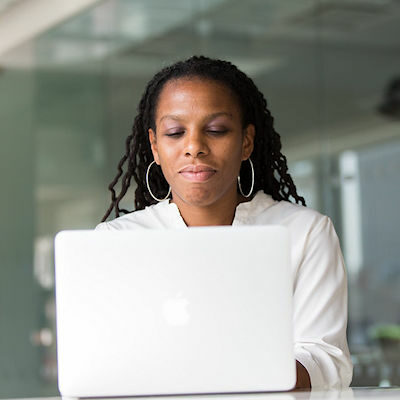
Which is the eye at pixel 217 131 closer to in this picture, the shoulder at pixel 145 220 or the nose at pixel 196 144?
the nose at pixel 196 144

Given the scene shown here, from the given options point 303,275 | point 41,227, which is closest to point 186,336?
point 303,275

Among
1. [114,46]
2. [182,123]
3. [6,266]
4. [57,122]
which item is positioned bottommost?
[6,266]

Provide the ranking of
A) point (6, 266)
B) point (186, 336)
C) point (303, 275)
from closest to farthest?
point (186, 336) < point (303, 275) < point (6, 266)

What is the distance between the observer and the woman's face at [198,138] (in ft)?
7.16

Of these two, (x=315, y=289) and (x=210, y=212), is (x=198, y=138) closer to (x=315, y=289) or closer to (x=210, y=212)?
(x=210, y=212)

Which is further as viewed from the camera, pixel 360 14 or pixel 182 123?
pixel 360 14

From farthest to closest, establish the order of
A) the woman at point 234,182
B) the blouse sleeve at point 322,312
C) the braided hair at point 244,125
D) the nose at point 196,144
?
the braided hair at point 244,125 < the nose at point 196,144 < the woman at point 234,182 < the blouse sleeve at point 322,312

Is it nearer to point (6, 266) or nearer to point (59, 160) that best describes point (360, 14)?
point (59, 160)

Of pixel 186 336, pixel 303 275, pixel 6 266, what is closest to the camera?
pixel 186 336

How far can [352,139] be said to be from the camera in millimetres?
5797

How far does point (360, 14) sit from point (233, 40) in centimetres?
81

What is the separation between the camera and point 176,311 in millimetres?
1587

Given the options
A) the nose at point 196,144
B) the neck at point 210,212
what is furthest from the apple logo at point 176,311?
the neck at point 210,212

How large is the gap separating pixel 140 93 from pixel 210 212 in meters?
3.37
